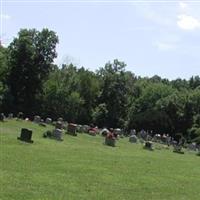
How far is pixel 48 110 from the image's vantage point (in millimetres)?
83062

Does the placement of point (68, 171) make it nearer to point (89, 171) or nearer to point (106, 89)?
point (89, 171)

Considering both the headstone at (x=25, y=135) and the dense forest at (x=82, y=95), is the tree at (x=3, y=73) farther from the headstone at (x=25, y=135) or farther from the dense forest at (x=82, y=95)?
the headstone at (x=25, y=135)

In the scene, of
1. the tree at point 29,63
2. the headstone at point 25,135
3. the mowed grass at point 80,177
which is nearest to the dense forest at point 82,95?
the tree at point 29,63

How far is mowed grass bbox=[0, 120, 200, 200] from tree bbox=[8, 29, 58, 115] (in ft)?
153

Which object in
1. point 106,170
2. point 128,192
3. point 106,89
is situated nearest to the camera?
point 128,192

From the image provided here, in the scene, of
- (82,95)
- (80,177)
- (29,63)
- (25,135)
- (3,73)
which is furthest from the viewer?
(82,95)

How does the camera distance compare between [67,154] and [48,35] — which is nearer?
[67,154]

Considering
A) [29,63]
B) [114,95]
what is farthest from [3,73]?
[114,95]

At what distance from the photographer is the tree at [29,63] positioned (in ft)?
243

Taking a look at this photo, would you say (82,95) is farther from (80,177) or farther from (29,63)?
(80,177)

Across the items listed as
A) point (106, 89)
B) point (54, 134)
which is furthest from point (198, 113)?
point (54, 134)

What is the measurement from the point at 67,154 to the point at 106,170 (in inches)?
178

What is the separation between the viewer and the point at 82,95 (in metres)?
96.9

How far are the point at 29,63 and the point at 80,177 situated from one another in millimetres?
56856
